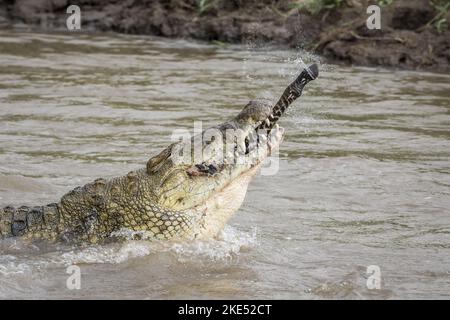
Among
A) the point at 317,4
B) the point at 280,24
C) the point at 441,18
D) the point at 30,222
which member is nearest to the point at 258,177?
the point at 30,222

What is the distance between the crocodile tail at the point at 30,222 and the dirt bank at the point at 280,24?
25.5ft

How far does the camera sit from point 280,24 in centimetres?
1428

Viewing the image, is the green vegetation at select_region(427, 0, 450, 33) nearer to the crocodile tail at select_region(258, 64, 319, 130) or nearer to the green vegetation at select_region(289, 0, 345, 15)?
the green vegetation at select_region(289, 0, 345, 15)

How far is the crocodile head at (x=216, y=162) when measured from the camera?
539cm

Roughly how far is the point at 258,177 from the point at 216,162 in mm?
2231

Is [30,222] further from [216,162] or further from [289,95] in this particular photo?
[289,95]

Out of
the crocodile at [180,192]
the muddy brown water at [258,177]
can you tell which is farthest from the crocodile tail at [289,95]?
the muddy brown water at [258,177]

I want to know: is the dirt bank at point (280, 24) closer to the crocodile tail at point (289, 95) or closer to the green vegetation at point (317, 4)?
the green vegetation at point (317, 4)

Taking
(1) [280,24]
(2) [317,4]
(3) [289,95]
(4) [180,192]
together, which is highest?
(2) [317,4]

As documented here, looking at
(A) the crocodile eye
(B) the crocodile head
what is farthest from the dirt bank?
(A) the crocodile eye

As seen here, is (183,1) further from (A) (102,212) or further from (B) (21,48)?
(A) (102,212)

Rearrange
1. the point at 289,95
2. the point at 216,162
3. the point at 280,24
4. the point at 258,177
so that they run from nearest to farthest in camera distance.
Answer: the point at 216,162
the point at 289,95
the point at 258,177
the point at 280,24

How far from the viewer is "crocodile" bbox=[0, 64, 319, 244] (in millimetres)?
5395

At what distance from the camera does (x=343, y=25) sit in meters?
13.2
